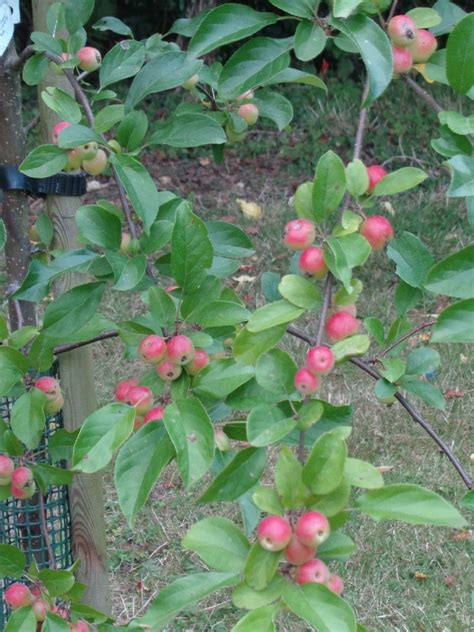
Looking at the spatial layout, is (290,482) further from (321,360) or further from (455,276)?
(455,276)

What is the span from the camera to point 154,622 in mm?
695

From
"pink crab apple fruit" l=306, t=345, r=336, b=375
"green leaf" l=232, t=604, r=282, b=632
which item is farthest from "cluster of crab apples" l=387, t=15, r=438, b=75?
"green leaf" l=232, t=604, r=282, b=632

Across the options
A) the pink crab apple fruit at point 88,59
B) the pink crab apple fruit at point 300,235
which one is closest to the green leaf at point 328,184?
the pink crab apple fruit at point 300,235

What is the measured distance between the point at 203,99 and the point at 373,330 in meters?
0.60

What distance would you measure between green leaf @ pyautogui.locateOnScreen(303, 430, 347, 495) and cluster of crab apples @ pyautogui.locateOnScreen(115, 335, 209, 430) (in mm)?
202

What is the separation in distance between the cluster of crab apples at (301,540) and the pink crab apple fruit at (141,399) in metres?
0.24

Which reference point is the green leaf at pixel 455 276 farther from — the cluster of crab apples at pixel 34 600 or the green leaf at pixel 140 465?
the cluster of crab apples at pixel 34 600

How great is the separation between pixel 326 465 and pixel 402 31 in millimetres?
442

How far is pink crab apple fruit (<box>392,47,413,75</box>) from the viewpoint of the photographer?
2.86 ft

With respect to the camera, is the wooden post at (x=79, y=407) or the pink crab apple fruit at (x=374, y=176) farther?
the wooden post at (x=79, y=407)

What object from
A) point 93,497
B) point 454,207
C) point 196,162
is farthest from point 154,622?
point 196,162

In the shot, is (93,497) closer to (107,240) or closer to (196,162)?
(107,240)

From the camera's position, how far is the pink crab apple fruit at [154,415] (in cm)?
83

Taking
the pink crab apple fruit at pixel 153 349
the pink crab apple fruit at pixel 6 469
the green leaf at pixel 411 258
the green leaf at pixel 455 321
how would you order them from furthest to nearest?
the pink crab apple fruit at pixel 6 469, the green leaf at pixel 411 258, the pink crab apple fruit at pixel 153 349, the green leaf at pixel 455 321
